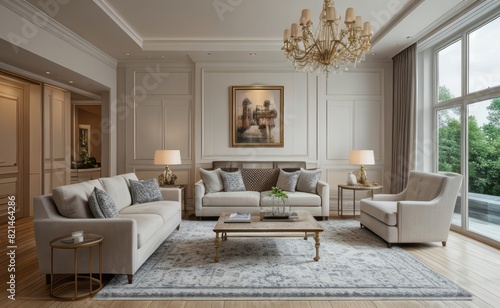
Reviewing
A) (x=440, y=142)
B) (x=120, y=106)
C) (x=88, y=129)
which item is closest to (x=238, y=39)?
(x=120, y=106)

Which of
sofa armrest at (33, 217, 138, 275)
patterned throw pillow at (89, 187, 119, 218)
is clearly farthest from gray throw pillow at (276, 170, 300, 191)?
sofa armrest at (33, 217, 138, 275)

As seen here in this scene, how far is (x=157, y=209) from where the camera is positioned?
3775 millimetres

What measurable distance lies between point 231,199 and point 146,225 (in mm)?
2117

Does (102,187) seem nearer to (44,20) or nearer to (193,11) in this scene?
(44,20)

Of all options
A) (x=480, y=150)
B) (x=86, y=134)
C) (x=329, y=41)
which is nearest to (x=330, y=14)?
(x=329, y=41)

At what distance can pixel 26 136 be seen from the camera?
5.60 metres

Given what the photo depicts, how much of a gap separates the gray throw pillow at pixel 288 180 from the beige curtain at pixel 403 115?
1.81 meters

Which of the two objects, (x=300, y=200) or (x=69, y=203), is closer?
(x=69, y=203)

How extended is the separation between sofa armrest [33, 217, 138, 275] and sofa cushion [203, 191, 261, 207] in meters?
2.45

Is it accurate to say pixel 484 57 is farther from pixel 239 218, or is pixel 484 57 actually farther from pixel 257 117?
pixel 239 218

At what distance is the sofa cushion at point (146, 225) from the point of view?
9.53 feet

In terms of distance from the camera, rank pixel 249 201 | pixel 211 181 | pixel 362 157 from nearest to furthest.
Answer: pixel 249 201 → pixel 362 157 → pixel 211 181

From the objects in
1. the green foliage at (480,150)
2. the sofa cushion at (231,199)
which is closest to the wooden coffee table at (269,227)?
the sofa cushion at (231,199)

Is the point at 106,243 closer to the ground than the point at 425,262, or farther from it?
farther from it
